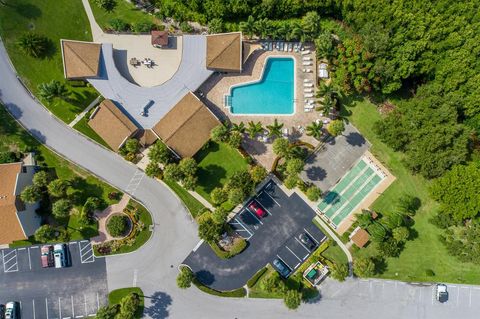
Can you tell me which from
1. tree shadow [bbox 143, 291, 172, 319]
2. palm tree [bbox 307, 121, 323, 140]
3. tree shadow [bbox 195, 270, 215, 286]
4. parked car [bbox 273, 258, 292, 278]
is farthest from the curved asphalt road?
palm tree [bbox 307, 121, 323, 140]

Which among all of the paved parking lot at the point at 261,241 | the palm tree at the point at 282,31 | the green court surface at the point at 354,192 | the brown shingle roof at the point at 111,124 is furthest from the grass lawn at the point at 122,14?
the green court surface at the point at 354,192

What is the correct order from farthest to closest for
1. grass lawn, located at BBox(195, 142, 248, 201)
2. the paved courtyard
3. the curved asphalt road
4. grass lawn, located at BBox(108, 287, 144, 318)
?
the paved courtyard → grass lawn, located at BBox(195, 142, 248, 201) → the curved asphalt road → grass lawn, located at BBox(108, 287, 144, 318)

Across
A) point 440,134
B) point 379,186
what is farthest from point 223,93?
point 440,134

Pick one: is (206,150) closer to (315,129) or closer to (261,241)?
(261,241)

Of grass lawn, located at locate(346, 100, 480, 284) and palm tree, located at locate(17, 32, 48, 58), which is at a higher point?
palm tree, located at locate(17, 32, 48, 58)

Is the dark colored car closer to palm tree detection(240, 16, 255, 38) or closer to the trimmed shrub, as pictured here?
the trimmed shrub

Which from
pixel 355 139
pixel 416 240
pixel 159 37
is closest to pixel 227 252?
pixel 355 139

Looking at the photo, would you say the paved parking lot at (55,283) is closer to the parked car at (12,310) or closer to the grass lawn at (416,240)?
the parked car at (12,310)

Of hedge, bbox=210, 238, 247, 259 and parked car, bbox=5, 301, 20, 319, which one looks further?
hedge, bbox=210, 238, 247, 259
